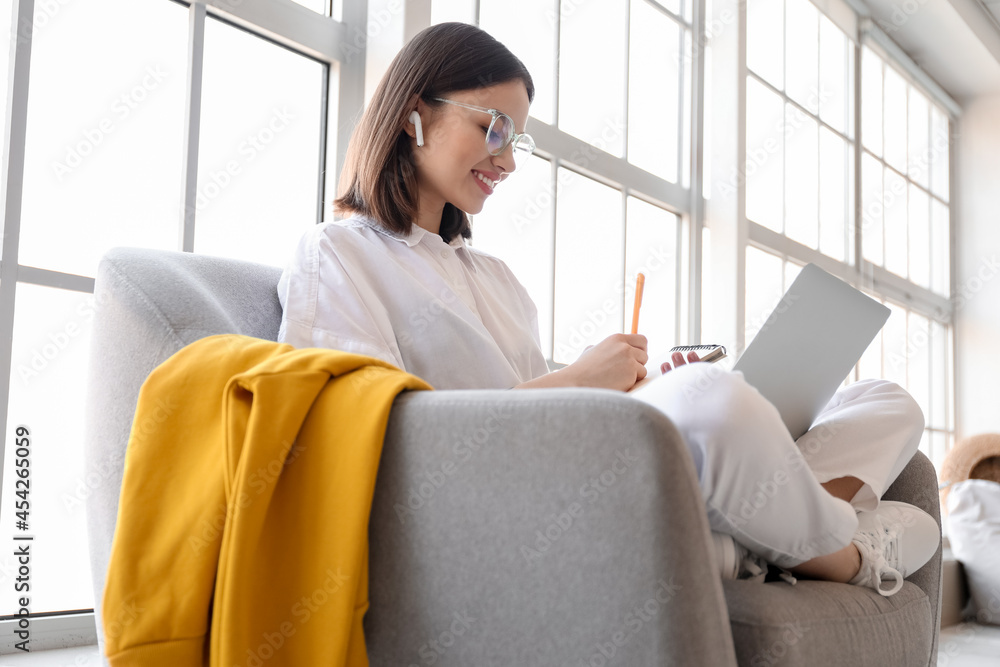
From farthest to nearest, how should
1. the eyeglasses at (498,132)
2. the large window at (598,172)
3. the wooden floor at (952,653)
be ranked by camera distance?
1. the large window at (598,172)
2. the eyeglasses at (498,132)
3. the wooden floor at (952,653)

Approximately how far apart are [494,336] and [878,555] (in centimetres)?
65

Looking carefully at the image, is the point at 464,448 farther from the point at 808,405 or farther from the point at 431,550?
the point at 808,405

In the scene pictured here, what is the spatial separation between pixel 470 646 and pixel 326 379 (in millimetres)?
268

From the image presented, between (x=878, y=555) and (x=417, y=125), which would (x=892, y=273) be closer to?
(x=417, y=125)

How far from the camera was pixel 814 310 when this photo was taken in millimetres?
1072

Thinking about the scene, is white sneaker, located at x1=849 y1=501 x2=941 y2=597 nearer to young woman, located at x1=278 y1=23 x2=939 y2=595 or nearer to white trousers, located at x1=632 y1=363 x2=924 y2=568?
young woman, located at x1=278 y1=23 x2=939 y2=595

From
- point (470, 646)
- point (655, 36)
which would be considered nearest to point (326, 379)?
point (470, 646)

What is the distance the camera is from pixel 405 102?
1.39 m

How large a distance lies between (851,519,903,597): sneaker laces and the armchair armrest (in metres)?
0.35

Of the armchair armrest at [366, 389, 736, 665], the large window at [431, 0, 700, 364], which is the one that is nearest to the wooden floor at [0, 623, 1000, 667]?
the armchair armrest at [366, 389, 736, 665]

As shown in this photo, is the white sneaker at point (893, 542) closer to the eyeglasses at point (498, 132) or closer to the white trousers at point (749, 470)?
the white trousers at point (749, 470)

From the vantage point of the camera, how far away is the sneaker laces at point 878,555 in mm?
965

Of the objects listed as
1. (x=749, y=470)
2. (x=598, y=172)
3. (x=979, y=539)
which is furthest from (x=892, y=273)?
(x=749, y=470)

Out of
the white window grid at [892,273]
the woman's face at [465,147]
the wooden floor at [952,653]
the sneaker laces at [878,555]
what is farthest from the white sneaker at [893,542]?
the white window grid at [892,273]
